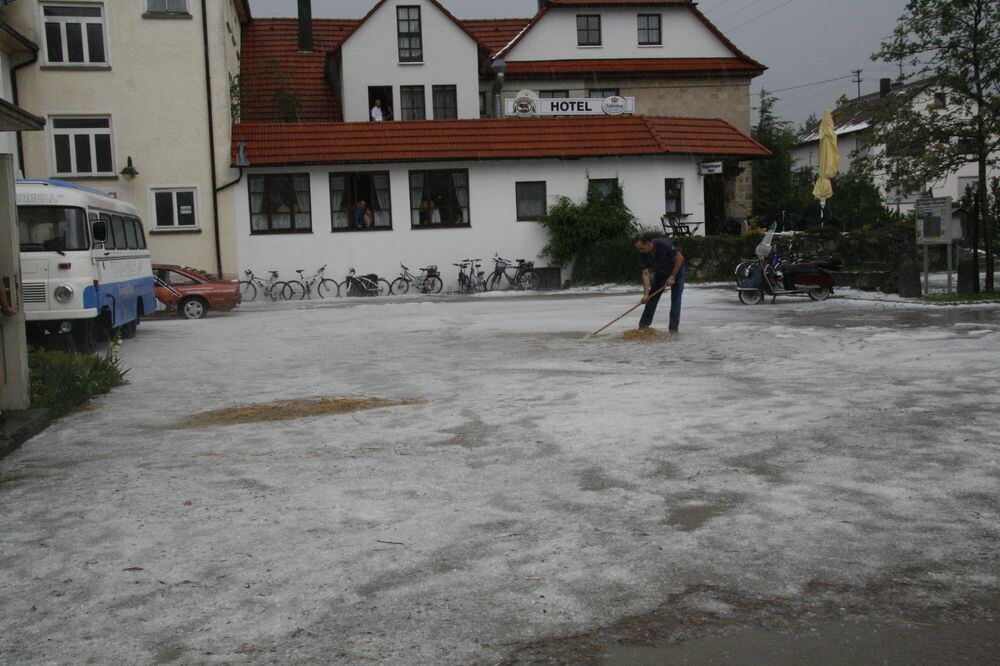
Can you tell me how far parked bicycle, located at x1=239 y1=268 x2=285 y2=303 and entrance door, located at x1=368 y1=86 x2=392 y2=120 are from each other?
10.1 metres

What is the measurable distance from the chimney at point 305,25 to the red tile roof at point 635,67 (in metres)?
8.81

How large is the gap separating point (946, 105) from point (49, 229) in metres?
16.9

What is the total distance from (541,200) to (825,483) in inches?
1095

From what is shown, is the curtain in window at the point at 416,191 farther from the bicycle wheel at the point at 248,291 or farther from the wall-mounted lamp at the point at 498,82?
the wall-mounted lamp at the point at 498,82

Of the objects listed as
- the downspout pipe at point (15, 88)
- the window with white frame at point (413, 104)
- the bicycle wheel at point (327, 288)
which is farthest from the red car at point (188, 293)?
the window with white frame at point (413, 104)

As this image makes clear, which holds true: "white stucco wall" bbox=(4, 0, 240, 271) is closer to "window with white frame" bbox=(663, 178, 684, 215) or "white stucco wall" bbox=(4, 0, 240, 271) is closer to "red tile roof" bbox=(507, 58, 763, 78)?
"window with white frame" bbox=(663, 178, 684, 215)

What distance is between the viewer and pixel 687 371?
11.8 meters

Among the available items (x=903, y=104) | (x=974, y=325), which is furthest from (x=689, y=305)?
(x=974, y=325)

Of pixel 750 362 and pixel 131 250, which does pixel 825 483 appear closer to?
pixel 750 362

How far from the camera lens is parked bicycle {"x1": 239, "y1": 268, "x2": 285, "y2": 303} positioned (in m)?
31.2

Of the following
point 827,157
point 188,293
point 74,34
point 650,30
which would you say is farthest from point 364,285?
point 650,30

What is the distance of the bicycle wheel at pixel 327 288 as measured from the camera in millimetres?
31734

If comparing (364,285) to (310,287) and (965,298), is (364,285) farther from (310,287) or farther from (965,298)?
(965,298)

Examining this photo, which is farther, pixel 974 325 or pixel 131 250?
pixel 131 250
